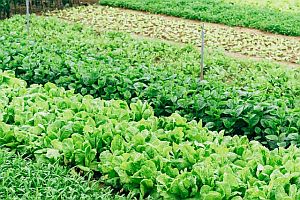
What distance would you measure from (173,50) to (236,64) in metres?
1.27

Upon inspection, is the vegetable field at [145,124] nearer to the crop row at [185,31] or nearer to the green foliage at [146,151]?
the green foliage at [146,151]

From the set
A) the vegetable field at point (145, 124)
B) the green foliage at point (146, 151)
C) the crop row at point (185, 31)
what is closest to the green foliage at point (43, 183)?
the vegetable field at point (145, 124)

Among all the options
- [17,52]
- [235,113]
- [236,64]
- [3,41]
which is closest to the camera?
[235,113]

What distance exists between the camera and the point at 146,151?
369 cm

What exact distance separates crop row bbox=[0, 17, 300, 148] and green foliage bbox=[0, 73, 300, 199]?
840 mm

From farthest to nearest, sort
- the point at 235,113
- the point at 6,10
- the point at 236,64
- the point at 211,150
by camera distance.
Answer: the point at 6,10 → the point at 236,64 → the point at 235,113 → the point at 211,150

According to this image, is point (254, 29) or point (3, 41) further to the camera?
point (254, 29)

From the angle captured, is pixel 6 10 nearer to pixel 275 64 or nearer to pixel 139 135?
pixel 275 64

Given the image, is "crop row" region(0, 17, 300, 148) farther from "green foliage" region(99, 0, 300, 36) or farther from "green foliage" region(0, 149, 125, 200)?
"green foliage" region(99, 0, 300, 36)

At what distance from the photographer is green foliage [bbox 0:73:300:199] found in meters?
3.28

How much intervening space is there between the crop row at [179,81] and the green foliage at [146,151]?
840mm

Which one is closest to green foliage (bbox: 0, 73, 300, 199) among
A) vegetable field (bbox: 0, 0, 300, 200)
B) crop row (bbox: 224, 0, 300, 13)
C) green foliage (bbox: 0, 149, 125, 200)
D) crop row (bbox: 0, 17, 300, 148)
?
vegetable field (bbox: 0, 0, 300, 200)

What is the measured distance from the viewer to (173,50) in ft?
29.5

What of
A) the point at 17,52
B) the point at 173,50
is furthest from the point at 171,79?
the point at 173,50
